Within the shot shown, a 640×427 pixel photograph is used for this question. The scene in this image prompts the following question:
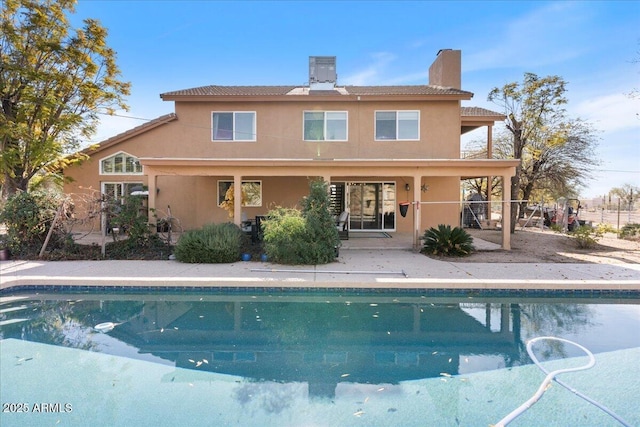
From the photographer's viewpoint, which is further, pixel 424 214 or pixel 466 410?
pixel 424 214

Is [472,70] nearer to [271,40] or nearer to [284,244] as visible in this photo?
[271,40]

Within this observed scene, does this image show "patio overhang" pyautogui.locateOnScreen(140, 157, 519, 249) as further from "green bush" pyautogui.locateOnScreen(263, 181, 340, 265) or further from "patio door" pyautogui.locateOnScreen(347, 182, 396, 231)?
"patio door" pyautogui.locateOnScreen(347, 182, 396, 231)

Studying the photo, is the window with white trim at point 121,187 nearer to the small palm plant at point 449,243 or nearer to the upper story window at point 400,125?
the upper story window at point 400,125

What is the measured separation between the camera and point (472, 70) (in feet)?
54.5

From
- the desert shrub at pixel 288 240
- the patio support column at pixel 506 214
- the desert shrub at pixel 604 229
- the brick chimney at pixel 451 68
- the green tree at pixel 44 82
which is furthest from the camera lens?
the brick chimney at pixel 451 68

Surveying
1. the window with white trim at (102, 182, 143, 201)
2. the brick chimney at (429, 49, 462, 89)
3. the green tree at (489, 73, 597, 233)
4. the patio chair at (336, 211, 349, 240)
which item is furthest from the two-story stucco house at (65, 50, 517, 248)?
the green tree at (489, 73, 597, 233)

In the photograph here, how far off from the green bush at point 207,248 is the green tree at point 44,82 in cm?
862

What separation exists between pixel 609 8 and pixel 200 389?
17001 millimetres

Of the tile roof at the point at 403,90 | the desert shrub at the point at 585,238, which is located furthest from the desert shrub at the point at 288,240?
the desert shrub at the point at 585,238

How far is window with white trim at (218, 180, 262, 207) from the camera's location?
14.8 m

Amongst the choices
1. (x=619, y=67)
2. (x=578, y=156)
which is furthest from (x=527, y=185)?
(x=619, y=67)

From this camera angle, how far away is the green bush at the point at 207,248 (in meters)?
8.96

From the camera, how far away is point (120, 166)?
1446cm

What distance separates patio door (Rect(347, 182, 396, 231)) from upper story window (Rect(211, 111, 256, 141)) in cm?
520
